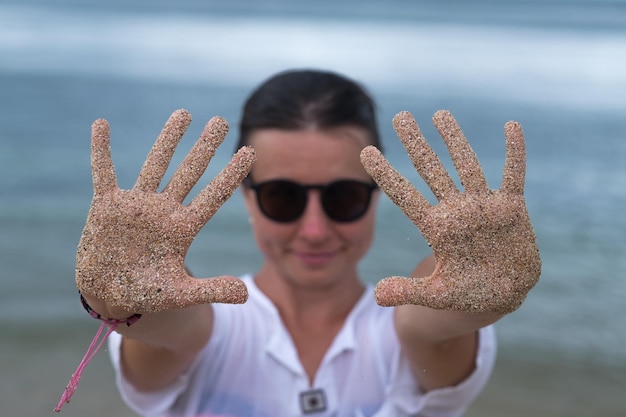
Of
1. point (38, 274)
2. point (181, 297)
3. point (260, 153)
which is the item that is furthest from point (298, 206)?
point (38, 274)

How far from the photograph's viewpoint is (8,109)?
10.6 meters

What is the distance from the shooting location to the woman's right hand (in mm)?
1352

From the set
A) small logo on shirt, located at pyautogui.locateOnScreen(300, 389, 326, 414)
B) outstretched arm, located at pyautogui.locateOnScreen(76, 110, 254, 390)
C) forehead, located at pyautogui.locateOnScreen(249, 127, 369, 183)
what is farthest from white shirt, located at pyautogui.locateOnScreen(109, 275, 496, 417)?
outstretched arm, located at pyautogui.locateOnScreen(76, 110, 254, 390)

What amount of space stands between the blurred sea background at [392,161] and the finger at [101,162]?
2.55 meters

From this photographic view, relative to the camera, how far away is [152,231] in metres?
1.39

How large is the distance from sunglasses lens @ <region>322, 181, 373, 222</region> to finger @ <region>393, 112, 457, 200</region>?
71cm

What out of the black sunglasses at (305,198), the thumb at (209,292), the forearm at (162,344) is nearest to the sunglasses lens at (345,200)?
the black sunglasses at (305,198)

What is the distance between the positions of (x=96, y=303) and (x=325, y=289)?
3.51 feet

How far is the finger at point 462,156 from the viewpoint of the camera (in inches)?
55.6

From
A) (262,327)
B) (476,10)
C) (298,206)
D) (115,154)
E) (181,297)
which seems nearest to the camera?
(181,297)

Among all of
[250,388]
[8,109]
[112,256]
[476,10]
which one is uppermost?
[476,10]

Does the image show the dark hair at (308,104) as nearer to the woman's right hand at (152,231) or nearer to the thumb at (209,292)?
the woman's right hand at (152,231)

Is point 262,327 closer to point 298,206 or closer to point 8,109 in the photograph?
point 298,206

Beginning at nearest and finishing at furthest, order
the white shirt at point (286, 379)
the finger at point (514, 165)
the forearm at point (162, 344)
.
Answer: the finger at point (514, 165) < the forearm at point (162, 344) < the white shirt at point (286, 379)
